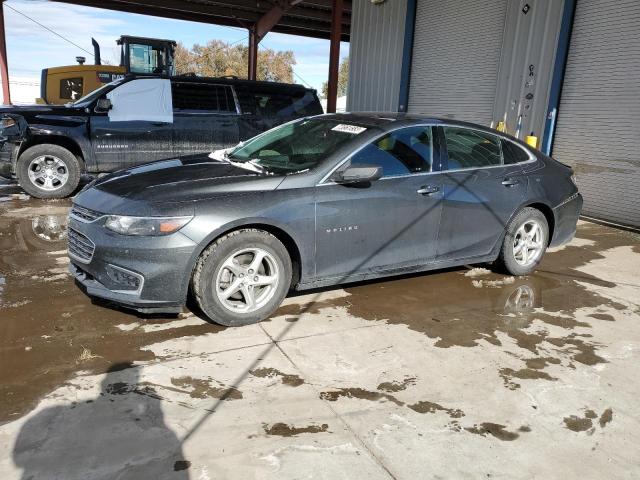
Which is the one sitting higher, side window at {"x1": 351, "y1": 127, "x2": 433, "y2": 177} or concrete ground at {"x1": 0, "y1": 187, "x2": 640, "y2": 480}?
side window at {"x1": 351, "y1": 127, "x2": 433, "y2": 177}

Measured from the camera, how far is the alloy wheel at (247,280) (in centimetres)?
374

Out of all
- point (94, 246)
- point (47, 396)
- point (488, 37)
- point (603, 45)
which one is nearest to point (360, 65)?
point (488, 37)

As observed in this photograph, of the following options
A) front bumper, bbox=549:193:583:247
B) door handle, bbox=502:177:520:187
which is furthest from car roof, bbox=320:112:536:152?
front bumper, bbox=549:193:583:247

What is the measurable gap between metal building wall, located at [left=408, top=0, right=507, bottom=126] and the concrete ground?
23.9ft

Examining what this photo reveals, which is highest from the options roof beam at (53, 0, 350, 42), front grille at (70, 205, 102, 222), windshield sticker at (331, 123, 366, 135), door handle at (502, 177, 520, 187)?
roof beam at (53, 0, 350, 42)

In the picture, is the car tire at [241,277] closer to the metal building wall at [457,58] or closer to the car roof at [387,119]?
the car roof at [387,119]

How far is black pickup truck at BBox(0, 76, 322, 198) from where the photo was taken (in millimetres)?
8047

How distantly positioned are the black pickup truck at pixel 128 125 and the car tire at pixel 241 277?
5.35 m

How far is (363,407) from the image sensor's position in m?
2.95

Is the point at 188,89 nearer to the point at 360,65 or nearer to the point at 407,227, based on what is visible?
the point at 407,227

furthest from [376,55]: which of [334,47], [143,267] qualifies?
[143,267]

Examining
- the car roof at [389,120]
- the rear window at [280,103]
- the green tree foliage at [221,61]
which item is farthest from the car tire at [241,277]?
the green tree foliage at [221,61]

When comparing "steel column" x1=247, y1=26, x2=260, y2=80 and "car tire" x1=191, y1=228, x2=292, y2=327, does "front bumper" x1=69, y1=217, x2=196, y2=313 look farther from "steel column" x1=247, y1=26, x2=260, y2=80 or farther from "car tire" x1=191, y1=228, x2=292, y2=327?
"steel column" x1=247, y1=26, x2=260, y2=80

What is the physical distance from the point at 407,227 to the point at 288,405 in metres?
1.99
